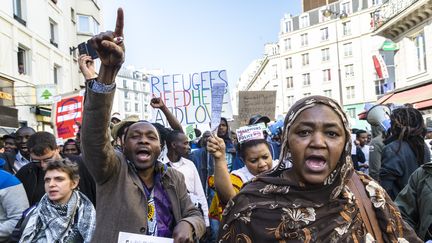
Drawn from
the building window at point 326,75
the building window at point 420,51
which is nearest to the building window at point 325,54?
the building window at point 326,75

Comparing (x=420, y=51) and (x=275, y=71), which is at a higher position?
(x=275, y=71)

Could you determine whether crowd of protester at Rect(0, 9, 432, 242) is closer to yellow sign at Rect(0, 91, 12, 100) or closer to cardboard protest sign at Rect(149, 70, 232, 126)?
cardboard protest sign at Rect(149, 70, 232, 126)

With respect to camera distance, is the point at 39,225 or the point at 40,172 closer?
the point at 39,225

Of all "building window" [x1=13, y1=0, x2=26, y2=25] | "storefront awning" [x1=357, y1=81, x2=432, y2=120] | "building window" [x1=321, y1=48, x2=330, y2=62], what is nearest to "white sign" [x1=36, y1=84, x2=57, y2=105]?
"building window" [x1=13, y1=0, x2=26, y2=25]

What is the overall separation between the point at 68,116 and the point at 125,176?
8.55 m

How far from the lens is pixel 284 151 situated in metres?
2.21

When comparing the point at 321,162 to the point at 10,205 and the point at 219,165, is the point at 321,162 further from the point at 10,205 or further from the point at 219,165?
the point at 10,205

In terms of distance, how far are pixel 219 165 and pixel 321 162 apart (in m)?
1.69

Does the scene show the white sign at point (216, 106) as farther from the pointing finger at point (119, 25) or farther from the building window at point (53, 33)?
the building window at point (53, 33)

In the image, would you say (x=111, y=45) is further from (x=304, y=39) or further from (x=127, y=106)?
(x=127, y=106)

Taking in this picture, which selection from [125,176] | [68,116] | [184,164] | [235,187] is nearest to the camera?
[125,176]

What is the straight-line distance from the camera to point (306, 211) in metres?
2.01

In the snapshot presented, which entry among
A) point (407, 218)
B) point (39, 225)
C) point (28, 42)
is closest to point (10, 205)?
point (39, 225)

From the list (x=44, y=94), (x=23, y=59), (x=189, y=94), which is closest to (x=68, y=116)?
(x=189, y=94)
